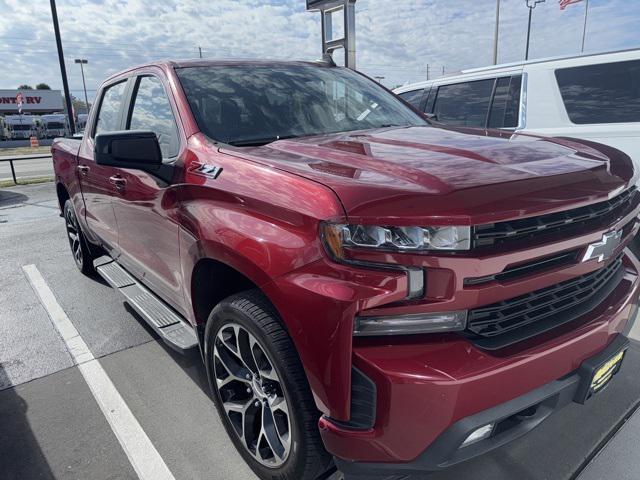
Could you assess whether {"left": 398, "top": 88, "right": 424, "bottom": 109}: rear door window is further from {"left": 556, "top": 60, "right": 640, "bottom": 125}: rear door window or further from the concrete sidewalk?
the concrete sidewalk

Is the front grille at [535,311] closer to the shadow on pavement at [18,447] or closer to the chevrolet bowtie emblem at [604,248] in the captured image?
the chevrolet bowtie emblem at [604,248]

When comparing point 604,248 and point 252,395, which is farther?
point 252,395

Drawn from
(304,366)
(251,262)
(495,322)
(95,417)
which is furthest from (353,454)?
(95,417)

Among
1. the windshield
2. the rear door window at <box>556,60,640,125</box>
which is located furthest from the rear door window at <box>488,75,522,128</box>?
the windshield

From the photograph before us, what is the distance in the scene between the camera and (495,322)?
1663mm

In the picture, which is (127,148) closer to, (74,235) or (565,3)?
(74,235)

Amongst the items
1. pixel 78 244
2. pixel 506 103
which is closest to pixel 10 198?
pixel 78 244

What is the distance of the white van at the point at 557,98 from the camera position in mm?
4438

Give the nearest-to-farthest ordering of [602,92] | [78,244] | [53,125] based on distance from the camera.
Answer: [602,92], [78,244], [53,125]

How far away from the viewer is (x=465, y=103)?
5801 millimetres

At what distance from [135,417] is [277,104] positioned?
6.43 feet

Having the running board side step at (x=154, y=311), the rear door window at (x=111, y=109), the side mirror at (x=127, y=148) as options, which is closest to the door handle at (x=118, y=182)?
the rear door window at (x=111, y=109)

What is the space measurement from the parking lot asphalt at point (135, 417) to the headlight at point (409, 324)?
0.98 meters

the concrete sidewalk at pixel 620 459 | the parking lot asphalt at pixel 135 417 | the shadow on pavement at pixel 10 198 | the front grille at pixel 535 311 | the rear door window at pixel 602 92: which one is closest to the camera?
the front grille at pixel 535 311
